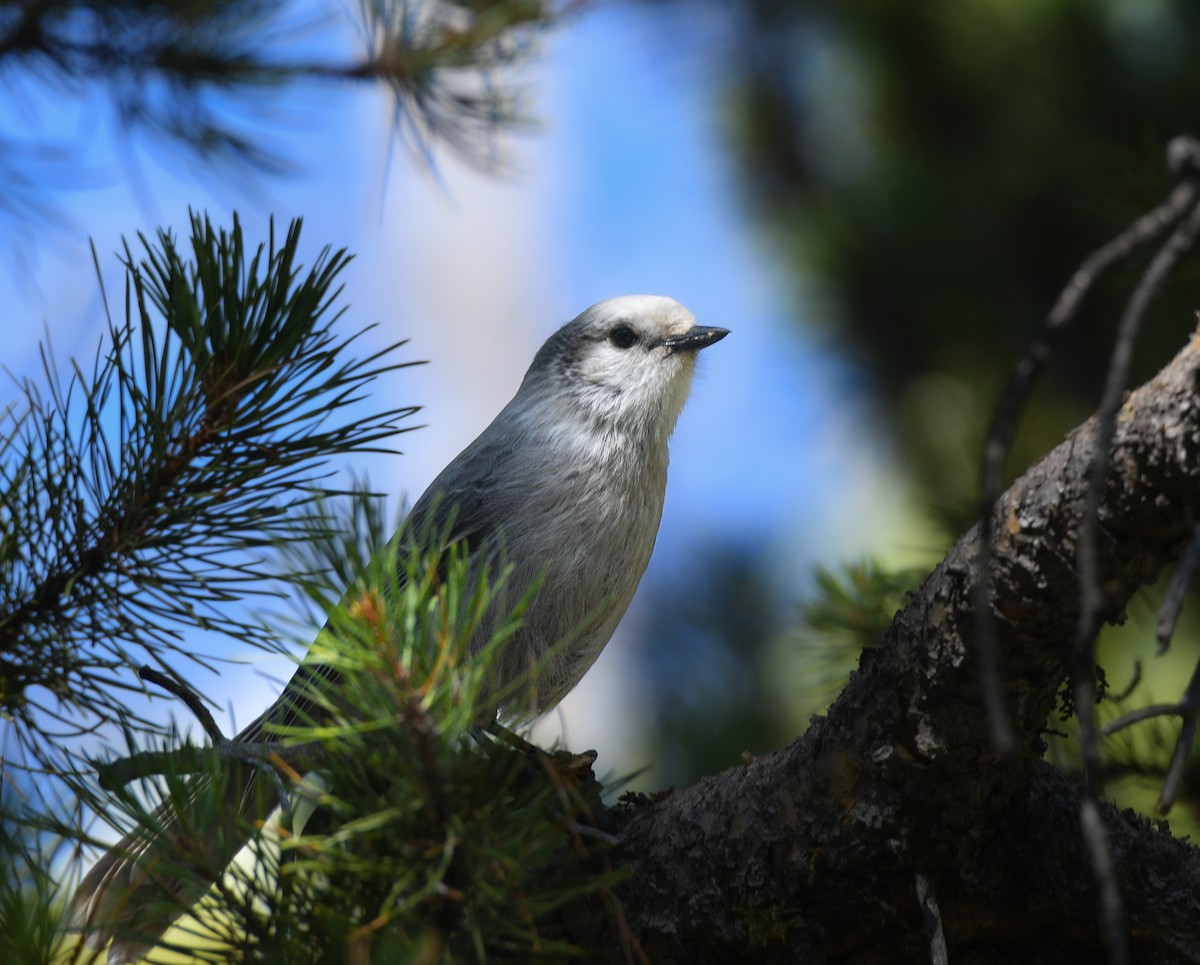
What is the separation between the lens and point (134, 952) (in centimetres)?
157

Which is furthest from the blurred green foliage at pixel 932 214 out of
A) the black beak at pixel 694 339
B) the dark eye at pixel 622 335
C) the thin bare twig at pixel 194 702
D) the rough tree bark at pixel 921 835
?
the thin bare twig at pixel 194 702

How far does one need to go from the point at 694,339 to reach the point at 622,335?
0.71ft

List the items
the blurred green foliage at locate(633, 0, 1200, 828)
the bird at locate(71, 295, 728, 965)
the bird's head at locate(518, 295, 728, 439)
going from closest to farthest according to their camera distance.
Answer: the bird at locate(71, 295, 728, 965) → the bird's head at locate(518, 295, 728, 439) → the blurred green foliage at locate(633, 0, 1200, 828)

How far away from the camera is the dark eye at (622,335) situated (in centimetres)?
332

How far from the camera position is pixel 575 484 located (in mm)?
2773

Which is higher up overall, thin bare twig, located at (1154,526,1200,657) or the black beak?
the black beak

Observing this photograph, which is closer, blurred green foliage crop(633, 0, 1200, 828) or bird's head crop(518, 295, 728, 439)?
bird's head crop(518, 295, 728, 439)

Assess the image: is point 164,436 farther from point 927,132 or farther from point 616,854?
point 927,132

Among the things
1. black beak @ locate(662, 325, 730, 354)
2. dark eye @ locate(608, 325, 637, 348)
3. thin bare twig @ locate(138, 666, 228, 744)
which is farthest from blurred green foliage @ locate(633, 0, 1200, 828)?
thin bare twig @ locate(138, 666, 228, 744)

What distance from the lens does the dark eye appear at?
3.32m

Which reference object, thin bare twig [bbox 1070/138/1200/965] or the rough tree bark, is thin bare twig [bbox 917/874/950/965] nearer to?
the rough tree bark

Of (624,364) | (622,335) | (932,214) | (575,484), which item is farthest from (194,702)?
(932,214)

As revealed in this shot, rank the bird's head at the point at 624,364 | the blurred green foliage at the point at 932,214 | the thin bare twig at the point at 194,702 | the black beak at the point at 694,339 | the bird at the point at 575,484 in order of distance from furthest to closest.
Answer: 1. the blurred green foliage at the point at 932,214
2. the black beak at the point at 694,339
3. the bird's head at the point at 624,364
4. the bird at the point at 575,484
5. the thin bare twig at the point at 194,702

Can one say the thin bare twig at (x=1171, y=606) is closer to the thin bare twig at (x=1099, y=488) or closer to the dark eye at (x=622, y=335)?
the thin bare twig at (x=1099, y=488)
